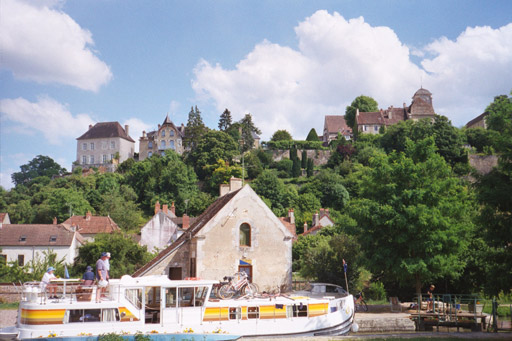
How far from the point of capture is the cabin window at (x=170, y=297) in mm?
17205

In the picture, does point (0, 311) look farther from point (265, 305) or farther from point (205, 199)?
point (205, 199)

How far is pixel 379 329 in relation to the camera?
20672mm

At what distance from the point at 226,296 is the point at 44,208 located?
6172 centimetres

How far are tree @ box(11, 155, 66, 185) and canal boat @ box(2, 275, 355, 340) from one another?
373 feet

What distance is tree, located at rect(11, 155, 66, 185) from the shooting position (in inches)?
4888

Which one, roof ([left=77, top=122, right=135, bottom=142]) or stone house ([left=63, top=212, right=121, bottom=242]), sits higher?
roof ([left=77, top=122, right=135, bottom=142])

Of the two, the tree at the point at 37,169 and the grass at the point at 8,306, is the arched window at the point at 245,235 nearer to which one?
the grass at the point at 8,306

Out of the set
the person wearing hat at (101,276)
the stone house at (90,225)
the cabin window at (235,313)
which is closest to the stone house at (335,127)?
the stone house at (90,225)

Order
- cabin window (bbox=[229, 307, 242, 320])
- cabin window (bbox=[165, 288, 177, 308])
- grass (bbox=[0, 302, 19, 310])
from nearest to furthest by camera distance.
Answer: cabin window (bbox=[165, 288, 177, 308])
cabin window (bbox=[229, 307, 242, 320])
grass (bbox=[0, 302, 19, 310])

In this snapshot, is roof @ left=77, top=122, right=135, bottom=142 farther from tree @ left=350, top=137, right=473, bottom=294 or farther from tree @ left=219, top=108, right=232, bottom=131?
tree @ left=350, top=137, right=473, bottom=294

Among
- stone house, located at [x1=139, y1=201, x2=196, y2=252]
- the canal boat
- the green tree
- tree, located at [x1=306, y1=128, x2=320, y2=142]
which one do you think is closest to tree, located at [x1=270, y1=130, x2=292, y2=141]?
tree, located at [x1=306, y1=128, x2=320, y2=142]

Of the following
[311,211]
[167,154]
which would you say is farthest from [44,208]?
[311,211]

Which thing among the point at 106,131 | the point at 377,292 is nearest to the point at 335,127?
the point at 106,131

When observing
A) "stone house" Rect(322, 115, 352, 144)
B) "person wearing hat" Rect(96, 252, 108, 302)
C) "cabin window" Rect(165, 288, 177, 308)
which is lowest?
"cabin window" Rect(165, 288, 177, 308)
